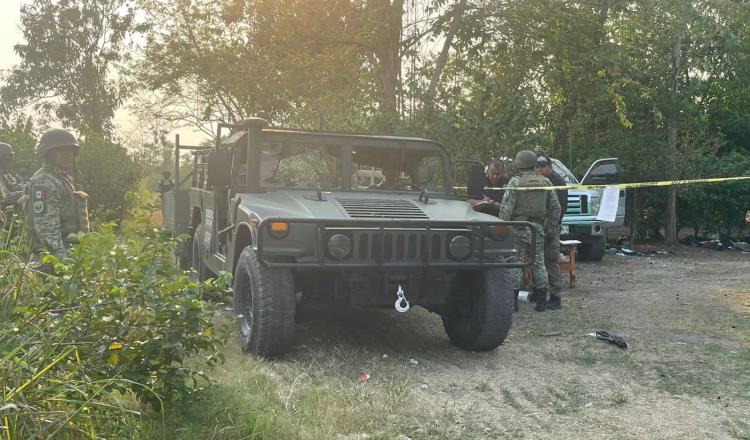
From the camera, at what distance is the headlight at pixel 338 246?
15.1 ft

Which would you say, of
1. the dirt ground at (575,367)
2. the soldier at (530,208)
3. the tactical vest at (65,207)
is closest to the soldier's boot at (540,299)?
the soldier at (530,208)

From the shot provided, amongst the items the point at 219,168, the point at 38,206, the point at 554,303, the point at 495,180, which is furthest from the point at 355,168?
the point at 554,303

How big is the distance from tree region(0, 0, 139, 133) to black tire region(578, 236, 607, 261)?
2083 centimetres

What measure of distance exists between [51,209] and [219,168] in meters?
1.30

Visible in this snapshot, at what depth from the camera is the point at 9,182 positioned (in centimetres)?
970

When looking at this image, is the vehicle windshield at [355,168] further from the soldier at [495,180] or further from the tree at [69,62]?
the tree at [69,62]

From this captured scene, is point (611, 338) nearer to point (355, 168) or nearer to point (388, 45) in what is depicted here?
point (355, 168)

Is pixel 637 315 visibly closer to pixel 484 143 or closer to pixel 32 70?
pixel 484 143

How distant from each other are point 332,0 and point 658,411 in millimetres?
9080

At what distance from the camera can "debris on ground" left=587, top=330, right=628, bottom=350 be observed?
5.67 meters

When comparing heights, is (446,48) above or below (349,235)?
above

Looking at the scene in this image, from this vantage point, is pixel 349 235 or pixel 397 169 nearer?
pixel 349 235

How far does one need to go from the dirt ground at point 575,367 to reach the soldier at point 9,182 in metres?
4.23

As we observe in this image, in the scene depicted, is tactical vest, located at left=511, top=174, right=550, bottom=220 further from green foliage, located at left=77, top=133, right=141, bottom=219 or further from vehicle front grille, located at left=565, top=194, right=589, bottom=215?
green foliage, located at left=77, top=133, right=141, bottom=219
